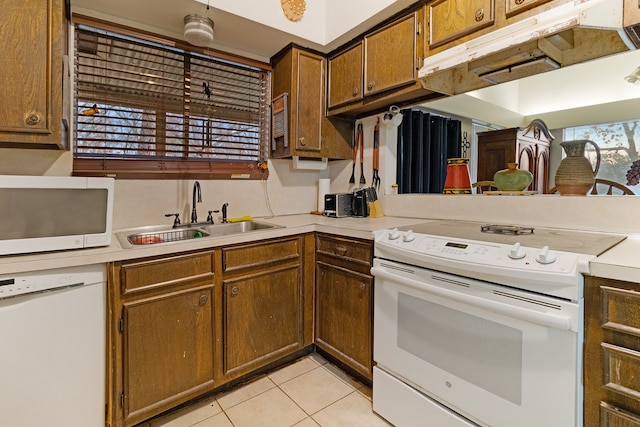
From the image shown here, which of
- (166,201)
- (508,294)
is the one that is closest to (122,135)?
(166,201)

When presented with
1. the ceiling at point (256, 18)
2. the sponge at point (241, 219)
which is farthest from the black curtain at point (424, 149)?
the sponge at point (241, 219)

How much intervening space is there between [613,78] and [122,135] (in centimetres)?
278

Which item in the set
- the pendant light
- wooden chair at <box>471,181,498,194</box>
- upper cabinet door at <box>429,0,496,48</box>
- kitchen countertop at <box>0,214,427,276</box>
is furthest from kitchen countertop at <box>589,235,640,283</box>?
the pendant light

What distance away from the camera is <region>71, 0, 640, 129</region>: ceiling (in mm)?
1688

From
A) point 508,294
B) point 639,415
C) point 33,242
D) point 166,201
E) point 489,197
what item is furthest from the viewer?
point 166,201

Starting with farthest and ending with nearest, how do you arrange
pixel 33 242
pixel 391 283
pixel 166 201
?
pixel 166 201, pixel 391 283, pixel 33 242

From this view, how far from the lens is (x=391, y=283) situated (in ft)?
4.94

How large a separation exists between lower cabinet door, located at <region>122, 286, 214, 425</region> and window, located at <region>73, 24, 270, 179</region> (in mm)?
914

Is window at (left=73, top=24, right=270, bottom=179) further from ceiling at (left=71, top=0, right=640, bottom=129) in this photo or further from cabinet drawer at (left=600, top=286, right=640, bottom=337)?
cabinet drawer at (left=600, top=286, right=640, bottom=337)

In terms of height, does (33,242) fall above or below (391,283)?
above

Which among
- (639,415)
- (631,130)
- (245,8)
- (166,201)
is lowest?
(639,415)

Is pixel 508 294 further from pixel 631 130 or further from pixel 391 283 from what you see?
pixel 631 130

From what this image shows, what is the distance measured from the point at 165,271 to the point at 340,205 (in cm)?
129

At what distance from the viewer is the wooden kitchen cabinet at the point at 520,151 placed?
1.97 meters
